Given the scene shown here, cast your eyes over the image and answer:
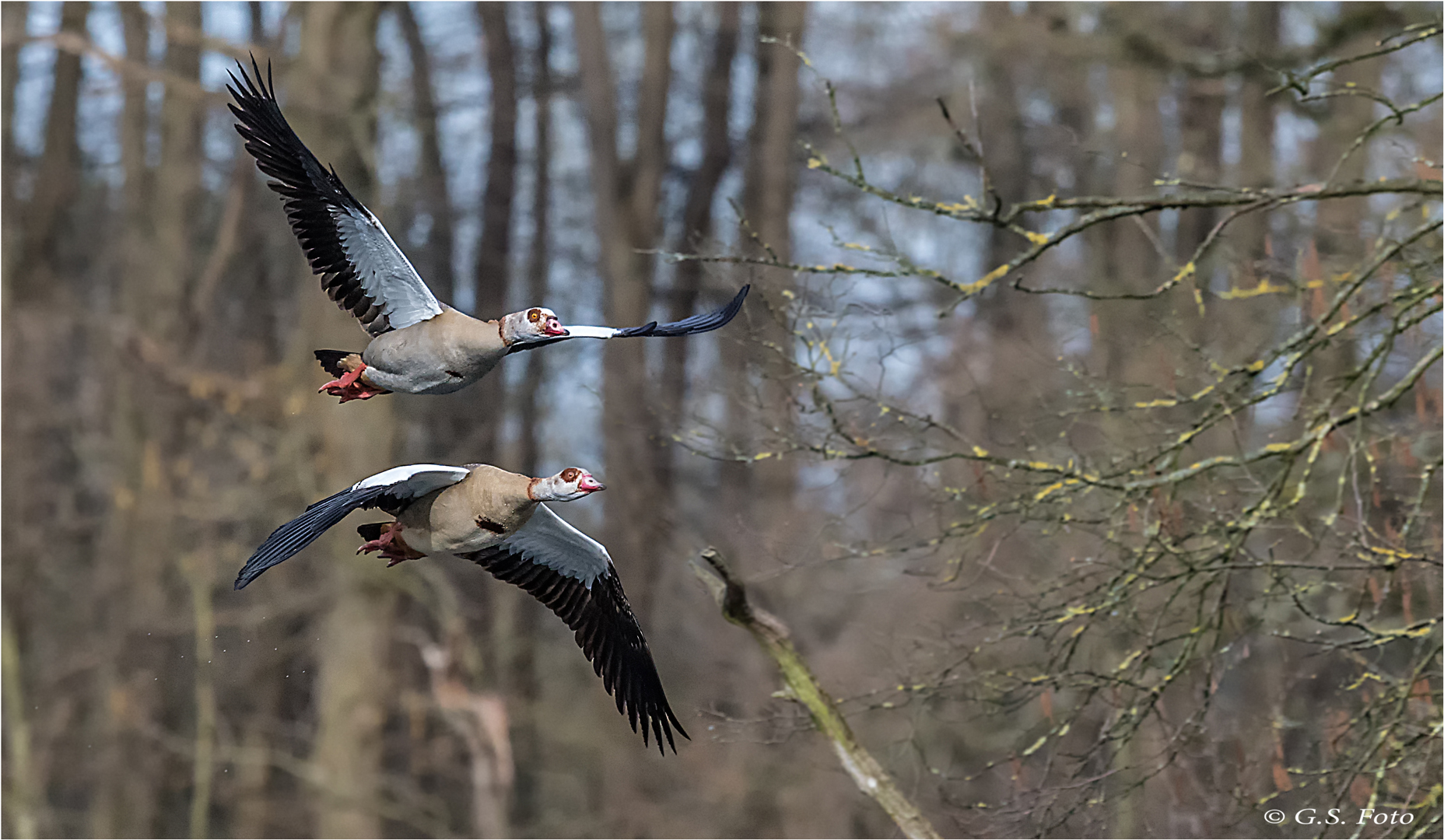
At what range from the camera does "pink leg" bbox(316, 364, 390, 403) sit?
2.53 m

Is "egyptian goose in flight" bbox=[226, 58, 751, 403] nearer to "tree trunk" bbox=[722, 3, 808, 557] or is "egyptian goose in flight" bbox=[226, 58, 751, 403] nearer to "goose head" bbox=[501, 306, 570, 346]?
"goose head" bbox=[501, 306, 570, 346]

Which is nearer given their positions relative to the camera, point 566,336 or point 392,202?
point 566,336

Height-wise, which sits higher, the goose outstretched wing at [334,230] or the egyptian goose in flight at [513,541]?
the goose outstretched wing at [334,230]

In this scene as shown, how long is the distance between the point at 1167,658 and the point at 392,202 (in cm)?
1152

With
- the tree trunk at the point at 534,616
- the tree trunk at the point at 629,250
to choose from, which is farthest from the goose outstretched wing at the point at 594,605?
the tree trunk at the point at 534,616

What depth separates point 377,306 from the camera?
2842 mm

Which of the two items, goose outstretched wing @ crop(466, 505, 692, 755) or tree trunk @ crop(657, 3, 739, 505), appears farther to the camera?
tree trunk @ crop(657, 3, 739, 505)

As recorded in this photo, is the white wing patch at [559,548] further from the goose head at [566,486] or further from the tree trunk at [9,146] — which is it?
the tree trunk at [9,146]

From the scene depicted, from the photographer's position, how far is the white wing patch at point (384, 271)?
2.71 meters

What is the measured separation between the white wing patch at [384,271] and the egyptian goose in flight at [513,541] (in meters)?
0.31

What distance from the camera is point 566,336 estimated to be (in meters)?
2.25

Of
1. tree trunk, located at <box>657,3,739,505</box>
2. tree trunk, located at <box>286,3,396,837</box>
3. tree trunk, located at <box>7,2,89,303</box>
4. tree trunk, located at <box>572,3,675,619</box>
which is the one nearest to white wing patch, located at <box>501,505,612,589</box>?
tree trunk, located at <box>286,3,396,837</box>

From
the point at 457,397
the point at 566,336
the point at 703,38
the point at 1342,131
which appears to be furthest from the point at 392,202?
the point at 566,336

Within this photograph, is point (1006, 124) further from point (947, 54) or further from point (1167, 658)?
point (1167, 658)
